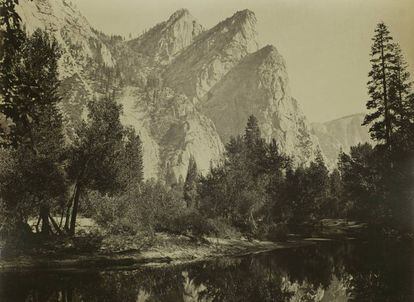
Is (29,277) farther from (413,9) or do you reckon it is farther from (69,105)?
(69,105)

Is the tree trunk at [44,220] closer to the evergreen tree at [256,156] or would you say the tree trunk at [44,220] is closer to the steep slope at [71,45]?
the evergreen tree at [256,156]

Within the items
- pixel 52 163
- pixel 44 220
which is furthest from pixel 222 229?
pixel 52 163

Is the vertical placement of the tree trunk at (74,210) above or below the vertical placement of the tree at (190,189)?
below

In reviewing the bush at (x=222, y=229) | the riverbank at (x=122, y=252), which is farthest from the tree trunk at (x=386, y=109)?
the bush at (x=222, y=229)

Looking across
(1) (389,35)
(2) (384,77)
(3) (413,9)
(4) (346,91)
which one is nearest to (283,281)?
(3) (413,9)

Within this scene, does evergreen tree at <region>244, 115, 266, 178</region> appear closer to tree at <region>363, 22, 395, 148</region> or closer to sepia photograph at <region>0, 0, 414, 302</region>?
sepia photograph at <region>0, 0, 414, 302</region>

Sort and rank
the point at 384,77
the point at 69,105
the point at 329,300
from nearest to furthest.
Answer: the point at 329,300, the point at 384,77, the point at 69,105

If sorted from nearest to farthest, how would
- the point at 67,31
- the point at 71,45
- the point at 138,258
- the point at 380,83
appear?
the point at 138,258 → the point at 380,83 → the point at 71,45 → the point at 67,31

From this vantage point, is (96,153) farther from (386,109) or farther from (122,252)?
(386,109)

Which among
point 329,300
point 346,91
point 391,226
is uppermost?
point 346,91
